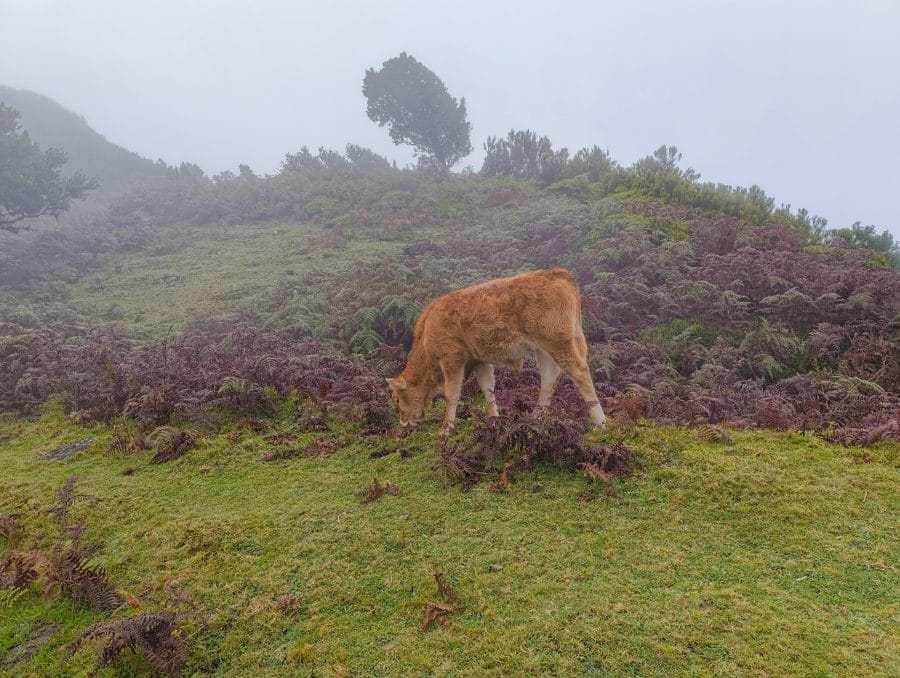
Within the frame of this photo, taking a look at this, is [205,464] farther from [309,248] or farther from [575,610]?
[309,248]

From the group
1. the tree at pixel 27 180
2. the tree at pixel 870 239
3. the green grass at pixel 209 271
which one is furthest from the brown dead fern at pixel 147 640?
the tree at pixel 27 180

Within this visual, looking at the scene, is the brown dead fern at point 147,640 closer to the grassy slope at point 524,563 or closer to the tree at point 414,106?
the grassy slope at point 524,563

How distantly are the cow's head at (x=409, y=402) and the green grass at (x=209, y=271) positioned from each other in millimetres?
9320

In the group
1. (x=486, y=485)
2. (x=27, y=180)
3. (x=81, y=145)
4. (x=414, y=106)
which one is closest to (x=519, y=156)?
(x=414, y=106)

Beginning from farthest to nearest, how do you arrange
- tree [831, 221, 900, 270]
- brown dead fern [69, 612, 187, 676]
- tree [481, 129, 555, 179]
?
tree [481, 129, 555, 179] → tree [831, 221, 900, 270] → brown dead fern [69, 612, 187, 676]

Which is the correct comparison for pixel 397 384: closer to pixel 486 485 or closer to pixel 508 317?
pixel 508 317

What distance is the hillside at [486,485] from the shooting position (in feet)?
10.1

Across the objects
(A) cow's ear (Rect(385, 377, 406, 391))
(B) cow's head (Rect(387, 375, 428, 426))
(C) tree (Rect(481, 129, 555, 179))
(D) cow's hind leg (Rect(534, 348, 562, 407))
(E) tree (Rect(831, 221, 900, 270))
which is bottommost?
(B) cow's head (Rect(387, 375, 428, 426))

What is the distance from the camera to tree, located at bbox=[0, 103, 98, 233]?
2381cm

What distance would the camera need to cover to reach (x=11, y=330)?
41.8 feet

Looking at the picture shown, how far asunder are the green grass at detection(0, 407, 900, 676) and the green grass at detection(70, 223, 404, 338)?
33.9ft

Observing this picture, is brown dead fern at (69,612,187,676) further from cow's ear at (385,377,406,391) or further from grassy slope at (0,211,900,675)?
cow's ear at (385,377,406,391)

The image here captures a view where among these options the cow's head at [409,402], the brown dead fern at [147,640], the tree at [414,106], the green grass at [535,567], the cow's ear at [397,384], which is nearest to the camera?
the green grass at [535,567]

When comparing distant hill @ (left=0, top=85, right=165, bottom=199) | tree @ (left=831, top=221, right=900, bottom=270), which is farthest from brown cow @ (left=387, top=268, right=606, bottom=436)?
distant hill @ (left=0, top=85, right=165, bottom=199)
